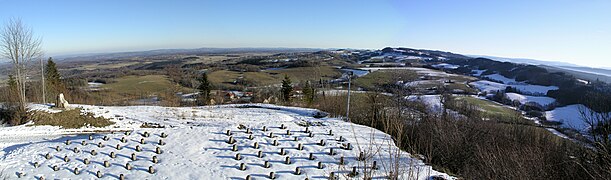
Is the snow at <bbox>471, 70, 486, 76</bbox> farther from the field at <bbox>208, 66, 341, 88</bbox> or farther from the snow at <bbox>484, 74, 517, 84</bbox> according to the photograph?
the field at <bbox>208, 66, 341, 88</bbox>

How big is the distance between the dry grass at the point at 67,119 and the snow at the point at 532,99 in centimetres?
7152

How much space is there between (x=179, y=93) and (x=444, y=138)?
51.0m

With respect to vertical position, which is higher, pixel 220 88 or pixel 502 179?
pixel 502 179

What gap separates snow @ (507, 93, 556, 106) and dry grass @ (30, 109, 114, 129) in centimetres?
7152

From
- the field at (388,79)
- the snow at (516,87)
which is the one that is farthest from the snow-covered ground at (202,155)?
the snow at (516,87)

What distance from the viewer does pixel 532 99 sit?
66.2 m

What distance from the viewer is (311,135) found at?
37.1ft

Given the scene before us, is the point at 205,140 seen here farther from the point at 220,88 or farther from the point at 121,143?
the point at 220,88

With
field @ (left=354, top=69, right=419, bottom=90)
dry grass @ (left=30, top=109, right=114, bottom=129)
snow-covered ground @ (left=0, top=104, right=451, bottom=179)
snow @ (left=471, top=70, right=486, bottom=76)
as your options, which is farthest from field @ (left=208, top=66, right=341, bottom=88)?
snow-covered ground @ (left=0, top=104, right=451, bottom=179)

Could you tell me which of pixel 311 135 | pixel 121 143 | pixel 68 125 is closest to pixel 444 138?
pixel 311 135

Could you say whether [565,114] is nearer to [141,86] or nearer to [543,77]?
[543,77]

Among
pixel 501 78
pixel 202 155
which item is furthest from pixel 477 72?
pixel 202 155

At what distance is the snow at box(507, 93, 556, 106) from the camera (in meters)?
63.5

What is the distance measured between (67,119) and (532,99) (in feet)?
251
